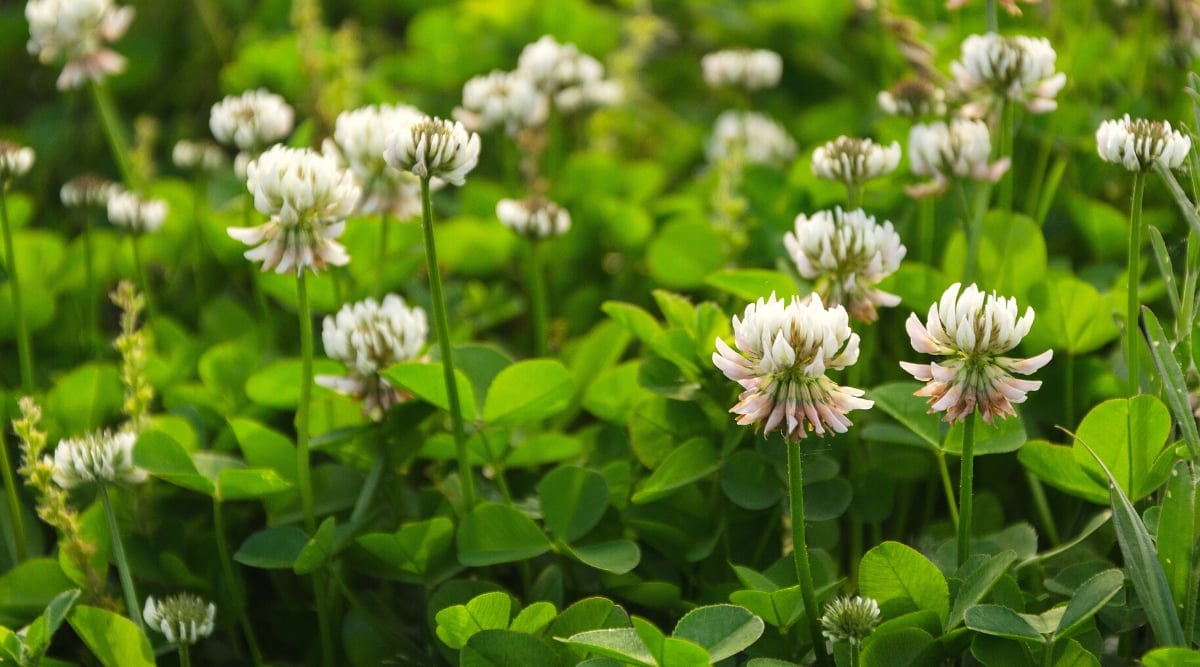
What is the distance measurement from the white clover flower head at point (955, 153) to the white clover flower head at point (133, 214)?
1.03m

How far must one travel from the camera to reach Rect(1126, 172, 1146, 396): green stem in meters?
1.20

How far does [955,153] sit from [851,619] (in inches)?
23.5

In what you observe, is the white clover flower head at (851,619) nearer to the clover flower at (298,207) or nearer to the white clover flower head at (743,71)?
the clover flower at (298,207)

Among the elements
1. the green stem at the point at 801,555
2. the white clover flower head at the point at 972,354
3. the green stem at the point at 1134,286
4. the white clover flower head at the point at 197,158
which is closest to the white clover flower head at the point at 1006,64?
the green stem at the point at 1134,286

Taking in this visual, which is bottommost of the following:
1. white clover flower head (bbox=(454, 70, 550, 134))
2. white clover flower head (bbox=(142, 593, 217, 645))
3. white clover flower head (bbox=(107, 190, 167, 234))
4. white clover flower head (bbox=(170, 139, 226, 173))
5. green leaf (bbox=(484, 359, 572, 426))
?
A: white clover flower head (bbox=(142, 593, 217, 645))

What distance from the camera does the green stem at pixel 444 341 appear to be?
1174 mm

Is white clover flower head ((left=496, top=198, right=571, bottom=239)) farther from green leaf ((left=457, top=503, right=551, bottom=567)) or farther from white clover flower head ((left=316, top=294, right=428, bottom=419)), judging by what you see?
green leaf ((left=457, top=503, right=551, bottom=567))

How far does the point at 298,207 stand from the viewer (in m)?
1.24

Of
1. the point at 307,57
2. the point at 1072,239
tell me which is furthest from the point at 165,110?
the point at 1072,239

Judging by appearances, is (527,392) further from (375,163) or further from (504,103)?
(504,103)

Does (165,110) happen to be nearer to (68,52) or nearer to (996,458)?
(68,52)

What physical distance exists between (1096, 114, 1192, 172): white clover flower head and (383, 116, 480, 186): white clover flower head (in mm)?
590

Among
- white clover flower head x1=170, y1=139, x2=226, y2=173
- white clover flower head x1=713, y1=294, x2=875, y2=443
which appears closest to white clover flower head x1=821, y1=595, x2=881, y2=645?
Answer: white clover flower head x1=713, y1=294, x2=875, y2=443

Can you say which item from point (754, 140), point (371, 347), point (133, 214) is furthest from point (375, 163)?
point (754, 140)
